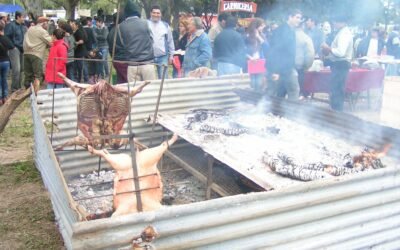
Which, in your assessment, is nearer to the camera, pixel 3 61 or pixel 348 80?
pixel 348 80

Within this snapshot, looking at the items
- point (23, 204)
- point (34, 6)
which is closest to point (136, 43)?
point (23, 204)

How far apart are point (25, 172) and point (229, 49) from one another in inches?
175

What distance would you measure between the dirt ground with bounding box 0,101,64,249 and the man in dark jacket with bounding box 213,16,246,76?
3.88 meters

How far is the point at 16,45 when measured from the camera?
11719mm

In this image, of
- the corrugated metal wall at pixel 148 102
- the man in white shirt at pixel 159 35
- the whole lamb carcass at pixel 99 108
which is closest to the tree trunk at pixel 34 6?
the man in white shirt at pixel 159 35

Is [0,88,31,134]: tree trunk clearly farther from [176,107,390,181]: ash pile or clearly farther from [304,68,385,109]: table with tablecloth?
[304,68,385,109]: table with tablecloth

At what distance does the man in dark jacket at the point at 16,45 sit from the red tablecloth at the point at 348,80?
23.0 feet

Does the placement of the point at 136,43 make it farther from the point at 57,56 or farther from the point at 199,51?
the point at 57,56

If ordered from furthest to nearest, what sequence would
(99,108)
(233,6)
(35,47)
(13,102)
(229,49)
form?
1. (233,6)
2. (35,47)
3. (229,49)
4. (13,102)
5. (99,108)

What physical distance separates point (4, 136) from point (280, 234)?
623 centimetres

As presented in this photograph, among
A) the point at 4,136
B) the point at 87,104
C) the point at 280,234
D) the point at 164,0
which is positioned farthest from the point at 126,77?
the point at 164,0

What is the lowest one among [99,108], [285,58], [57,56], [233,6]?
[99,108]

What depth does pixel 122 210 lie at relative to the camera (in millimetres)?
3248

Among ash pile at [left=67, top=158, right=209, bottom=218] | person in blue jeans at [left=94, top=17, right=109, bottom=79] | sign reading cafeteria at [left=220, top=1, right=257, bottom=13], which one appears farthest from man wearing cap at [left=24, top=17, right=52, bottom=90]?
sign reading cafeteria at [left=220, top=1, right=257, bottom=13]
